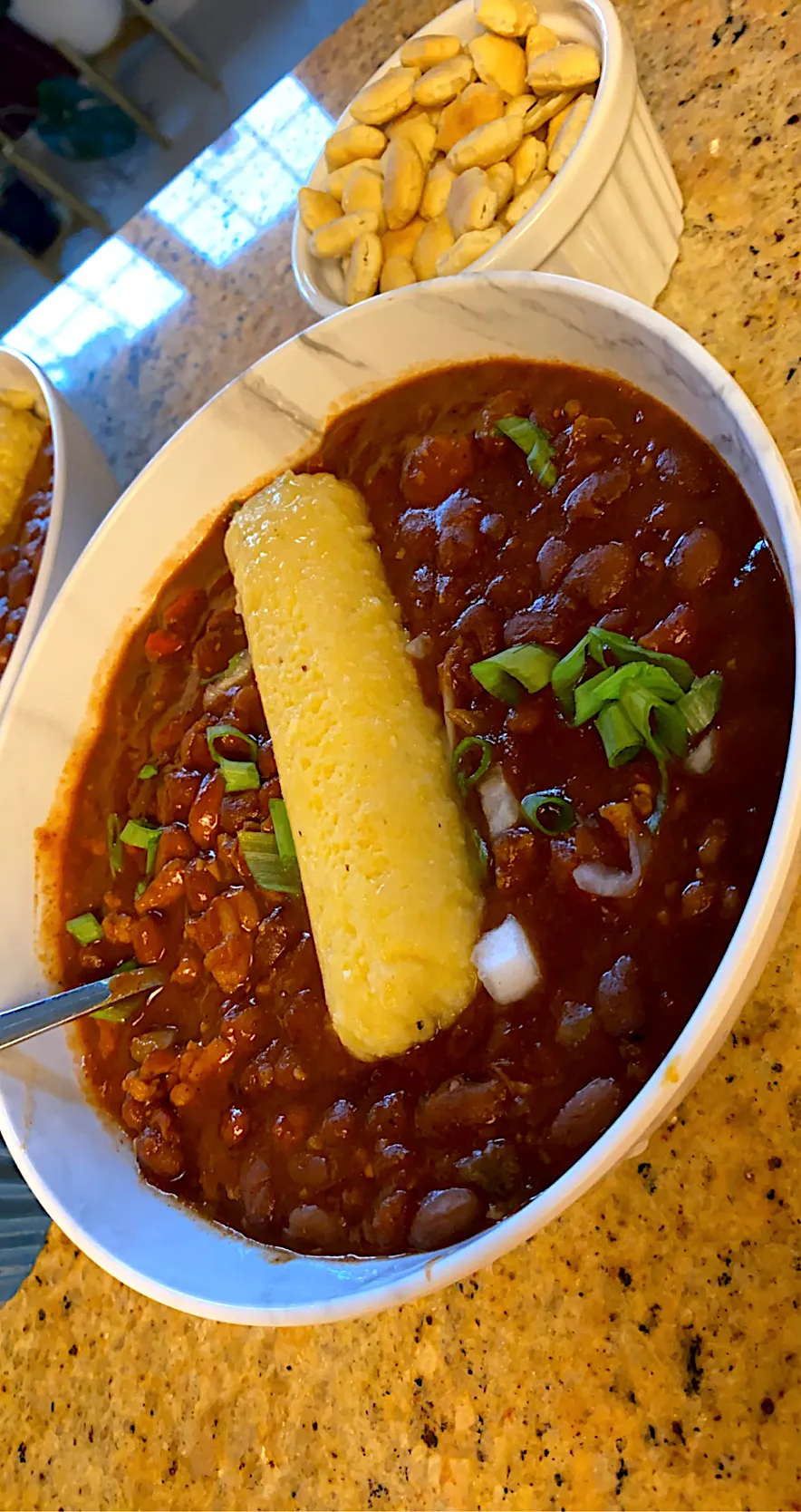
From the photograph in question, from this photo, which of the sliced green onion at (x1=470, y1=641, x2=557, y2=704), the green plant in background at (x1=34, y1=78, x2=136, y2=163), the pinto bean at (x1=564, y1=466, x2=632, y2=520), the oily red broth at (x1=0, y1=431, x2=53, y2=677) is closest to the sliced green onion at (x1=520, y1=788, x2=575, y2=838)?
the sliced green onion at (x1=470, y1=641, x2=557, y2=704)

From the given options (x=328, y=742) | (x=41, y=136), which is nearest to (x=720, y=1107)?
(x=328, y=742)

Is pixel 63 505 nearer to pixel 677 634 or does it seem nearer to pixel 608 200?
pixel 608 200

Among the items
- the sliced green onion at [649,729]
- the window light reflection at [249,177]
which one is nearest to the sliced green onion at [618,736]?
the sliced green onion at [649,729]

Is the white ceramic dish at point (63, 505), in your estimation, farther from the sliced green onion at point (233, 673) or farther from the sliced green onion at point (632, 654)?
the sliced green onion at point (632, 654)

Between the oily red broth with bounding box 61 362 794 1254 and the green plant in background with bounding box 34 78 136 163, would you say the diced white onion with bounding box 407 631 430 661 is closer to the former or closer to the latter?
the oily red broth with bounding box 61 362 794 1254

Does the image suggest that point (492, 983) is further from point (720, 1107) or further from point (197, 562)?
point (197, 562)
